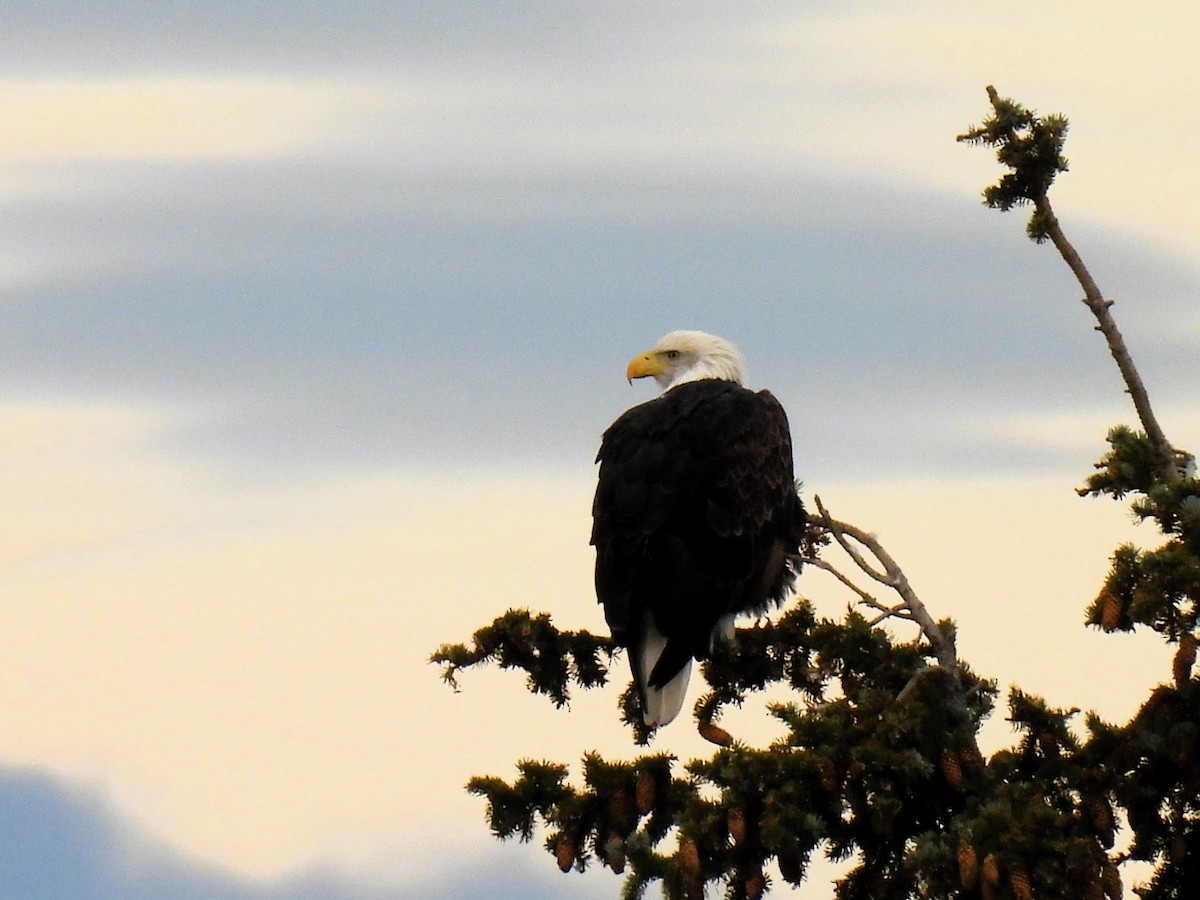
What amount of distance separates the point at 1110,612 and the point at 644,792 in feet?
6.59

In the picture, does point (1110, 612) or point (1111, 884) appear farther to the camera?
point (1110, 612)

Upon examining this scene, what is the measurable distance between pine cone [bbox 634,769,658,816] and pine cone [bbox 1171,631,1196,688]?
2.13 metres

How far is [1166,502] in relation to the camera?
6.70 metres

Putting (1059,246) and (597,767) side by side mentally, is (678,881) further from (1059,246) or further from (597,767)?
(1059,246)

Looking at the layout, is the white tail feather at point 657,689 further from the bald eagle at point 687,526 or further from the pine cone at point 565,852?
the pine cone at point 565,852

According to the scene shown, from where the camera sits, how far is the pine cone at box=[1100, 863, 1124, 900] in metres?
6.26

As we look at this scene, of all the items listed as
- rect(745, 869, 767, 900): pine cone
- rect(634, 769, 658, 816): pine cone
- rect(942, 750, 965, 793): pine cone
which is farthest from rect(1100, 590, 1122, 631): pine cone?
rect(634, 769, 658, 816): pine cone

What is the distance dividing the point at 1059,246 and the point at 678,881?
11.1ft

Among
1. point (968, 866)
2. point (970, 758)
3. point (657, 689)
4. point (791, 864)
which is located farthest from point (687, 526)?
point (968, 866)

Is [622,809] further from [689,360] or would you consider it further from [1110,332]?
[689,360]

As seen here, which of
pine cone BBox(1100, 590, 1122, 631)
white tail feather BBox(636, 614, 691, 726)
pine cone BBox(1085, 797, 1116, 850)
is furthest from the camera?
white tail feather BBox(636, 614, 691, 726)

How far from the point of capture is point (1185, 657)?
21.5 feet

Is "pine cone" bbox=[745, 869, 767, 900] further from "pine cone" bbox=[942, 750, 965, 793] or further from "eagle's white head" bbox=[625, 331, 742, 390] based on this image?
"eagle's white head" bbox=[625, 331, 742, 390]

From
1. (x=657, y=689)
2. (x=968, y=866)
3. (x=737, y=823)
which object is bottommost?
(x=968, y=866)
